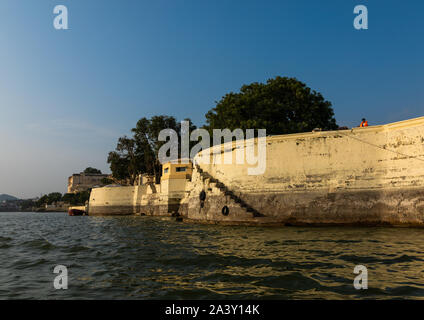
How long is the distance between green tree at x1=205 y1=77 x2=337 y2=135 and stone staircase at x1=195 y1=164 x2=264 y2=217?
308 inches

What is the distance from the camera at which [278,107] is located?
30.9 metres

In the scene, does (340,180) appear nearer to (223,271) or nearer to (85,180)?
(223,271)

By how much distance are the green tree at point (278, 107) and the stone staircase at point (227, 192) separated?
25.6 feet

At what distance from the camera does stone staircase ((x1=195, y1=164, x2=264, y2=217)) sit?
20284 millimetres

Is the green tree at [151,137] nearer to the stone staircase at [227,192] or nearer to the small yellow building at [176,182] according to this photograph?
the small yellow building at [176,182]

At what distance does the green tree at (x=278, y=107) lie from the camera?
30.6 m

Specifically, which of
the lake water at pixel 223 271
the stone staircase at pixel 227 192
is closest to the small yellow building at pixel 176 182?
the stone staircase at pixel 227 192

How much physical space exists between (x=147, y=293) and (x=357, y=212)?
1534 cm

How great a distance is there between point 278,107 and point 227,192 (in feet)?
43.7

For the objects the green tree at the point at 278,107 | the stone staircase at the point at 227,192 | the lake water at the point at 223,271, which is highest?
the green tree at the point at 278,107

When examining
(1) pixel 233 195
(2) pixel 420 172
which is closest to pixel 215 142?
(1) pixel 233 195

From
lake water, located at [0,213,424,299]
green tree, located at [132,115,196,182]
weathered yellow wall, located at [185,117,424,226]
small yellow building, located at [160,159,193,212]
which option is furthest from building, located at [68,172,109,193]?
lake water, located at [0,213,424,299]

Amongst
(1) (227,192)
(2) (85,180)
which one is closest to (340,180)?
(1) (227,192)

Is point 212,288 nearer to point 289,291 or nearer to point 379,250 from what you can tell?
point 289,291
